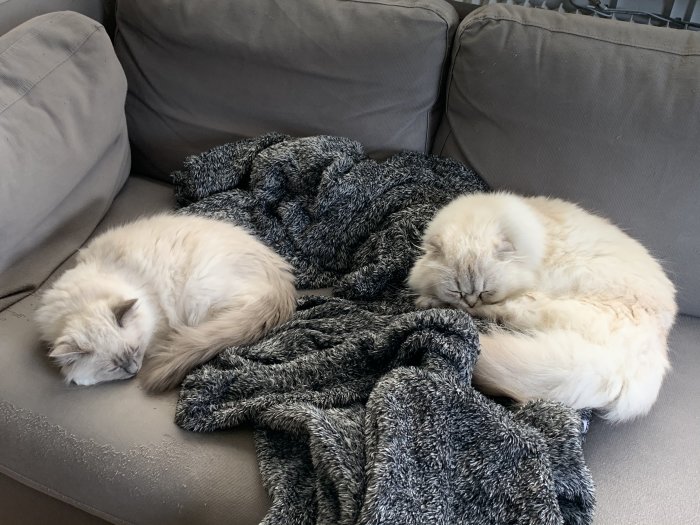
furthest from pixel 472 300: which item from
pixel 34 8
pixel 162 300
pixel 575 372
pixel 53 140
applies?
pixel 34 8

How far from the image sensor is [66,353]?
1.27 meters

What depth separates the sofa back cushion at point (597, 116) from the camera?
1542 mm

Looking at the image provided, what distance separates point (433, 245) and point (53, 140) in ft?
3.43

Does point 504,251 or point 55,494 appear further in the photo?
point 504,251

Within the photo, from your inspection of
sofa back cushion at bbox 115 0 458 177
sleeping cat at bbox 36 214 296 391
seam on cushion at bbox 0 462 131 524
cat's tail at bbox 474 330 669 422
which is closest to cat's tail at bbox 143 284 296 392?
sleeping cat at bbox 36 214 296 391

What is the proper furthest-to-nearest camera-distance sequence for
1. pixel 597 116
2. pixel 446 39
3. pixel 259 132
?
pixel 259 132 < pixel 446 39 < pixel 597 116

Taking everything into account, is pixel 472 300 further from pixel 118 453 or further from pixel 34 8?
pixel 34 8

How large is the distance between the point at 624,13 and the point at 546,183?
74 cm

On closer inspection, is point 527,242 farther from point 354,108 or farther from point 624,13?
point 624,13

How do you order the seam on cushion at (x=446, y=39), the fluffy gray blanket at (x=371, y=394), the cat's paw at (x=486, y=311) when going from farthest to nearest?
the seam on cushion at (x=446, y=39) < the cat's paw at (x=486, y=311) < the fluffy gray blanket at (x=371, y=394)

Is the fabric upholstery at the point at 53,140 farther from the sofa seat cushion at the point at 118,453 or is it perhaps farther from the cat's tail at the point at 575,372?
the cat's tail at the point at 575,372

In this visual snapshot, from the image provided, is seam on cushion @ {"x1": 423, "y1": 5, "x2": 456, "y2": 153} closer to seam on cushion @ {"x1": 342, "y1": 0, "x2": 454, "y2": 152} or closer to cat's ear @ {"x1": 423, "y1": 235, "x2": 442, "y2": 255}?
seam on cushion @ {"x1": 342, "y1": 0, "x2": 454, "y2": 152}

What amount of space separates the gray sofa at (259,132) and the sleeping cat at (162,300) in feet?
0.23

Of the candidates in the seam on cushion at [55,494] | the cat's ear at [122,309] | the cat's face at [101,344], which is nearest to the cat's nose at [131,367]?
the cat's face at [101,344]
